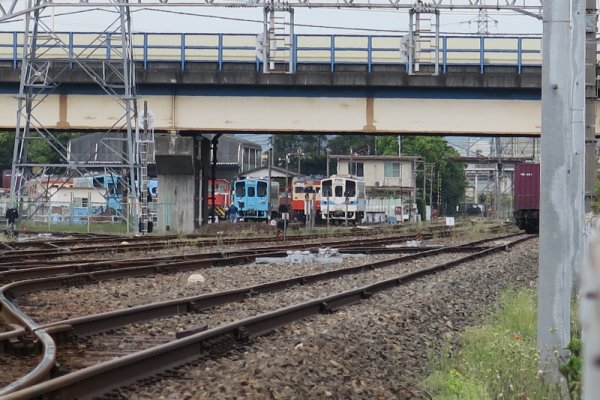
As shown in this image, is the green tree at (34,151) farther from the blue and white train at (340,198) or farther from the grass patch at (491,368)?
the grass patch at (491,368)

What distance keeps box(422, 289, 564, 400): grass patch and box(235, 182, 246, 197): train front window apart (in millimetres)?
51270

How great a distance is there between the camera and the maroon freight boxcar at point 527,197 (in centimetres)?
4744

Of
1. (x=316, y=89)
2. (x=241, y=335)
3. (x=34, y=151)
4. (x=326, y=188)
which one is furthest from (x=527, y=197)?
(x=34, y=151)

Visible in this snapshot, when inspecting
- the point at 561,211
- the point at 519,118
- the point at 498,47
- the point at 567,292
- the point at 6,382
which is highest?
the point at 498,47

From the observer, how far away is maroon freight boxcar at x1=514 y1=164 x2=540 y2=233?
47.4 meters

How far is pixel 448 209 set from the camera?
378 ft

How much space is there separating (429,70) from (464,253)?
14182 millimetres

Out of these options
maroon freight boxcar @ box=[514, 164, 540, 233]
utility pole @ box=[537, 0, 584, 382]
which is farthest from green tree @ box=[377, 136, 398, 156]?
utility pole @ box=[537, 0, 584, 382]

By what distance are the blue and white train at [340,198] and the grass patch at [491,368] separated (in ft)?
158

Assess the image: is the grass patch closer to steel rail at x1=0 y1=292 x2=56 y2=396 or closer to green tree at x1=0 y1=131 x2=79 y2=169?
steel rail at x1=0 y1=292 x2=56 y2=396

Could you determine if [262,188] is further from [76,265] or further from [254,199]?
[76,265]

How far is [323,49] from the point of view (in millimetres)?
38625

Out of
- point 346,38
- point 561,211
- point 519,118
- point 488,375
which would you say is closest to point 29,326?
point 488,375

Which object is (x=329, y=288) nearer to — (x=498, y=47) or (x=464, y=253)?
(x=464, y=253)
